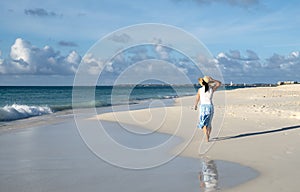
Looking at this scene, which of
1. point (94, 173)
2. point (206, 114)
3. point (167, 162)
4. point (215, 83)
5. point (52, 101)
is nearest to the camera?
point (94, 173)

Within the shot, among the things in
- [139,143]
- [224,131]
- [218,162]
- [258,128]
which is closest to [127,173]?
[218,162]

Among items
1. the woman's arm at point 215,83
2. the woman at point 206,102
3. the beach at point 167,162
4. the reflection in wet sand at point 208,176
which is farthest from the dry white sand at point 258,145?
the woman's arm at point 215,83

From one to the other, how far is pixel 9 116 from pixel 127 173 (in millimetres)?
20957

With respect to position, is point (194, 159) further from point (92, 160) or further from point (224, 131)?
point (224, 131)

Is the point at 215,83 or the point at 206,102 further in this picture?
the point at 215,83

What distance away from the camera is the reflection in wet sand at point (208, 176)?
6633 mm

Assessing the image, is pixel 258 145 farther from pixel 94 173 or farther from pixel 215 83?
pixel 94 173

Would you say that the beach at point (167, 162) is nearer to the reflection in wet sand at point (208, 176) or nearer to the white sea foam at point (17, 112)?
the reflection in wet sand at point (208, 176)

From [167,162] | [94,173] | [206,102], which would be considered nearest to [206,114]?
[206,102]

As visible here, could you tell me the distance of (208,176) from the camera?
7430 mm

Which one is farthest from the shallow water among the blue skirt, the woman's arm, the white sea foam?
the white sea foam

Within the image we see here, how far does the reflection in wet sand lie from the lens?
6.63m

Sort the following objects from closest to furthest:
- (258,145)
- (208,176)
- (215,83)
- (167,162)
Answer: (208,176)
(167,162)
(258,145)
(215,83)

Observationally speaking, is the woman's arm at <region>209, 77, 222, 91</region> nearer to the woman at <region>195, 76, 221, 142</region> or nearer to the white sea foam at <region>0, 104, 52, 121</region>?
the woman at <region>195, 76, 221, 142</region>
